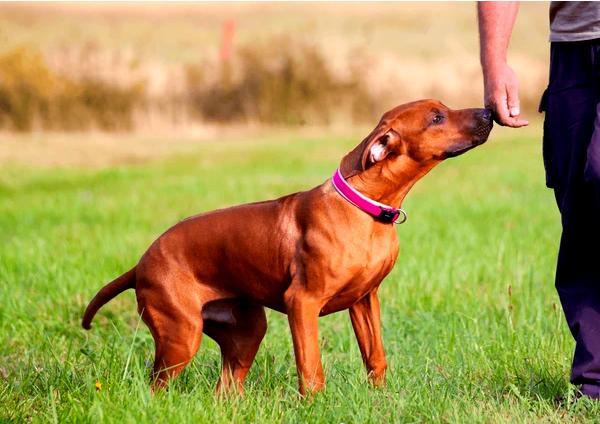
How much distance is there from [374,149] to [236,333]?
1.01 m

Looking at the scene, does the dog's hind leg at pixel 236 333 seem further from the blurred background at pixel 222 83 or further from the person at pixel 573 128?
the blurred background at pixel 222 83

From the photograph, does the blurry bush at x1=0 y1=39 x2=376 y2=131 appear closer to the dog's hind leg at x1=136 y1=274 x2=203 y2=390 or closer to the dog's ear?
the dog's hind leg at x1=136 y1=274 x2=203 y2=390

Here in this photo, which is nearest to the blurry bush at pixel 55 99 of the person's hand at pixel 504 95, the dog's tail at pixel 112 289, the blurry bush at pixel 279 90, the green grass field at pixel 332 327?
the blurry bush at pixel 279 90

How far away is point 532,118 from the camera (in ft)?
87.5

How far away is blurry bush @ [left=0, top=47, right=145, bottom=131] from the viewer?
20.5 m

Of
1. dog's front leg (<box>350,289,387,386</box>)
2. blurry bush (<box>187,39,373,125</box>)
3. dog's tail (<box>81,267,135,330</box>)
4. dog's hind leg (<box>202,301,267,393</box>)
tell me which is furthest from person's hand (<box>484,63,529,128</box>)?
blurry bush (<box>187,39,373,125</box>)

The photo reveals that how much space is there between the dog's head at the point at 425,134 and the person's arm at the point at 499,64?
0.06m

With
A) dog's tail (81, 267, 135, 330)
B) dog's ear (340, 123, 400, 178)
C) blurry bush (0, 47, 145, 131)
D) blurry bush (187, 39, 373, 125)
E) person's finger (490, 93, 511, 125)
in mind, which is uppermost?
person's finger (490, 93, 511, 125)

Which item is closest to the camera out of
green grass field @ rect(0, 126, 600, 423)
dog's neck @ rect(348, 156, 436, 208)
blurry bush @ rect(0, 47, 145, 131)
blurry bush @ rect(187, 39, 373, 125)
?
green grass field @ rect(0, 126, 600, 423)

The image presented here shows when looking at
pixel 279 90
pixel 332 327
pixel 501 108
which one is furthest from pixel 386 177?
pixel 279 90

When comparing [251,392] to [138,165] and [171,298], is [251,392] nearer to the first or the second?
[171,298]

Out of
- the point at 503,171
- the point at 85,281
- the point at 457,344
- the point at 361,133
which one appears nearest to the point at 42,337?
the point at 85,281

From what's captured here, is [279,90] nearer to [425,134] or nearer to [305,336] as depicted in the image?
[425,134]

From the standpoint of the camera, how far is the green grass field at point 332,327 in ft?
13.0
